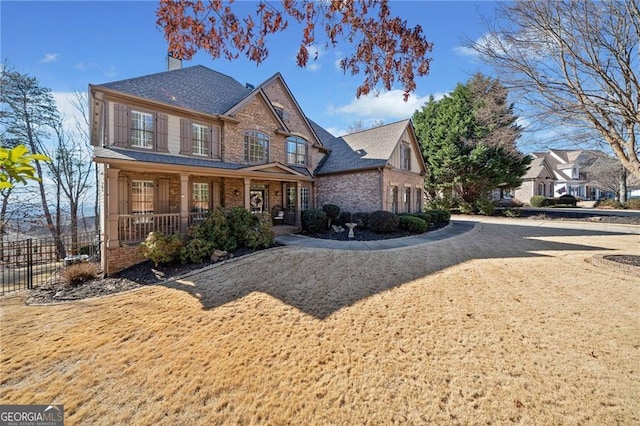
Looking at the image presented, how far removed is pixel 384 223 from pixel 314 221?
3756 mm

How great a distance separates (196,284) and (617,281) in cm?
1108

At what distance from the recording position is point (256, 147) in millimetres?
15055

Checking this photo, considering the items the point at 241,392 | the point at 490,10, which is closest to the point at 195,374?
the point at 241,392

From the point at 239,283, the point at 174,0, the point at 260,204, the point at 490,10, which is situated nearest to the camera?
the point at 174,0

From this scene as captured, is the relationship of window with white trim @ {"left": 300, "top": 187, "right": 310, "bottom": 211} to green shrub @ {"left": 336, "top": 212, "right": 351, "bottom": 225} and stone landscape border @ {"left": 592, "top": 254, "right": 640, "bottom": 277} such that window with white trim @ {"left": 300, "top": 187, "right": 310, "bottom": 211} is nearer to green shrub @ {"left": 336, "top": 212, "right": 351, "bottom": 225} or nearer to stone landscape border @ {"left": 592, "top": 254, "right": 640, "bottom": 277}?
green shrub @ {"left": 336, "top": 212, "right": 351, "bottom": 225}

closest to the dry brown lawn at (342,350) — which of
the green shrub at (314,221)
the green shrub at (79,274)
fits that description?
the green shrub at (79,274)

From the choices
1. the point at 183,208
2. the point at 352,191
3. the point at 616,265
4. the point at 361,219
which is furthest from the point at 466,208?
the point at 183,208

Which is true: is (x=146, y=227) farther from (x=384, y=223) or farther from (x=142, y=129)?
(x=384, y=223)

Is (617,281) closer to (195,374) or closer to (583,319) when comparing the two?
(583,319)

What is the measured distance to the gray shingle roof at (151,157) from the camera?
931 centimetres

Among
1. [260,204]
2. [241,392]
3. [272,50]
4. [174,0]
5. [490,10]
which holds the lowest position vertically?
[241,392]

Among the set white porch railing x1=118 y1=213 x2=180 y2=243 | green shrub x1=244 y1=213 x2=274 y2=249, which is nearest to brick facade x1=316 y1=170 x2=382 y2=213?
green shrub x1=244 y1=213 x2=274 y2=249

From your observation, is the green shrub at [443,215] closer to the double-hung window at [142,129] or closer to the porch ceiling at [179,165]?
the porch ceiling at [179,165]

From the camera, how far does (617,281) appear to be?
660 cm
